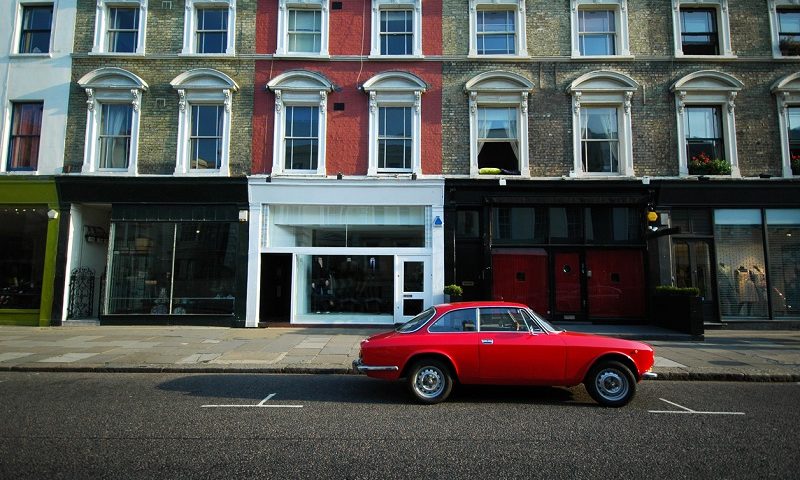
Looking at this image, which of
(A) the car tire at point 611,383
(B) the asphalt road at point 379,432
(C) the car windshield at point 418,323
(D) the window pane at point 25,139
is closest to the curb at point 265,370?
(B) the asphalt road at point 379,432

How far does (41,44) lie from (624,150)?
1917cm

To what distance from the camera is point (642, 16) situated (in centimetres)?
1504

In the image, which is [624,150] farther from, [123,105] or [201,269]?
[123,105]

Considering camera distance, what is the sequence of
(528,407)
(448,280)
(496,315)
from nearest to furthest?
1. (528,407)
2. (496,315)
3. (448,280)

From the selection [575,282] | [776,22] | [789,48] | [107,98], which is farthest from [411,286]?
[776,22]

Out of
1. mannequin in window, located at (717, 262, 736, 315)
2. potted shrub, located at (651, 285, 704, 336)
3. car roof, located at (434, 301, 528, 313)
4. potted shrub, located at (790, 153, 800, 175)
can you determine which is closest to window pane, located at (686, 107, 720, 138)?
potted shrub, located at (790, 153, 800, 175)

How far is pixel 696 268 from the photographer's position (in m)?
14.4

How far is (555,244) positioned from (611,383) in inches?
327

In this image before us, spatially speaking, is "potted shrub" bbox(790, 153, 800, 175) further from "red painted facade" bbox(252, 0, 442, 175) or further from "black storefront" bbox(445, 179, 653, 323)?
"red painted facade" bbox(252, 0, 442, 175)

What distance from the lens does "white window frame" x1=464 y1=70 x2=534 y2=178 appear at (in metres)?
14.5

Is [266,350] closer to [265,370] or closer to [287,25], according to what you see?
[265,370]

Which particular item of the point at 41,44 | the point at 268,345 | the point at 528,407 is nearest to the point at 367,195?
the point at 268,345

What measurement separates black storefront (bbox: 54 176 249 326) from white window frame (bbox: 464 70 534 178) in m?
7.28

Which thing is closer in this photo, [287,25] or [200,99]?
[200,99]
